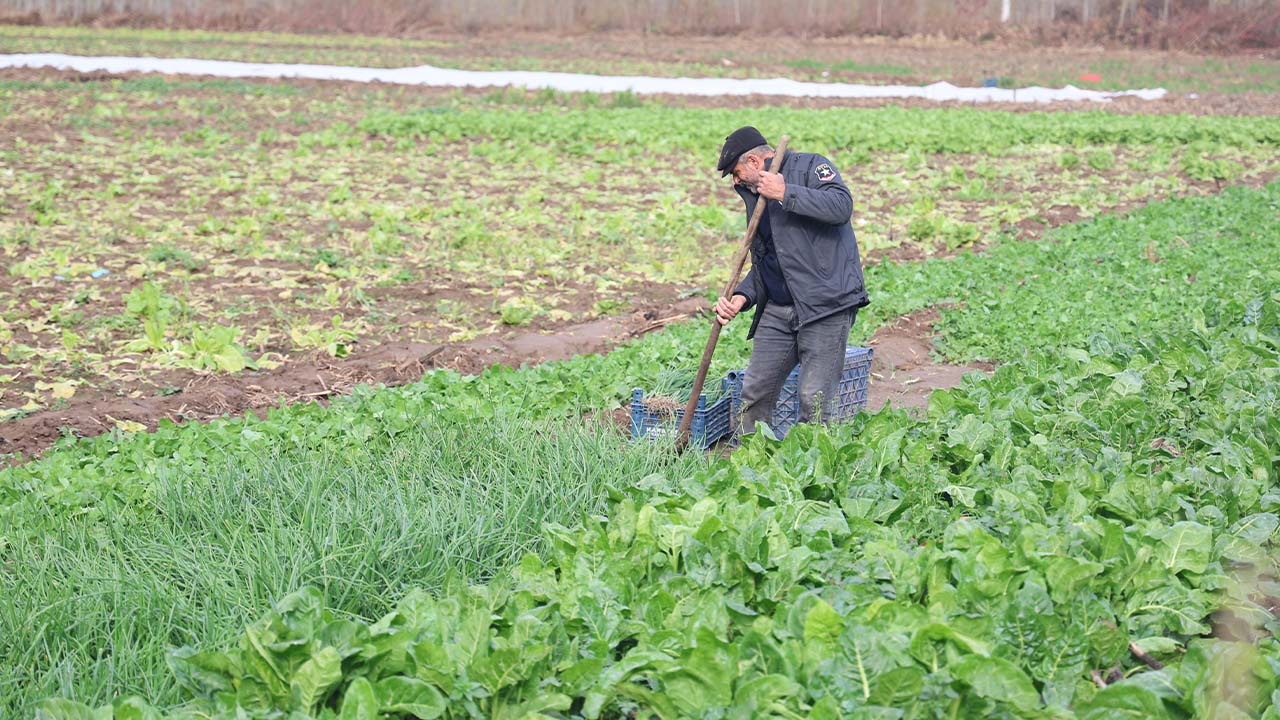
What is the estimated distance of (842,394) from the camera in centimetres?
655

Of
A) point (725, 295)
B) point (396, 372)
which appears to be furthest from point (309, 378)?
point (725, 295)

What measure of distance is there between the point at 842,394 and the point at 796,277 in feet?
3.50

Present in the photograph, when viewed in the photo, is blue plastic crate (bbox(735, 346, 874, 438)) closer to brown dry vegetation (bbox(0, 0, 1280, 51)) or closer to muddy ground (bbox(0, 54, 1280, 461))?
muddy ground (bbox(0, 54, 1280, 461))

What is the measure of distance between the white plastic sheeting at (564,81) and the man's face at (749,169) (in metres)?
21.3

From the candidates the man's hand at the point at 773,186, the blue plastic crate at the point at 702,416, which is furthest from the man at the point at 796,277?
the blue plastic crate at the point at 702,416

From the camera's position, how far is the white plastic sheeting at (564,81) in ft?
90.4

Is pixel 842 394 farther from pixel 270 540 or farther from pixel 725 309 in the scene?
pixel 270 540

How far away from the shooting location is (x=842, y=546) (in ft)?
12.0

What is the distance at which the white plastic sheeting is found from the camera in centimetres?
2755

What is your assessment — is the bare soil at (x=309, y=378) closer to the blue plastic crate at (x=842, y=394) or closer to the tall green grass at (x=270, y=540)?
the tall green grass at (x=270, y=540)

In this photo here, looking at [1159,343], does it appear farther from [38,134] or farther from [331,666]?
[38,134]

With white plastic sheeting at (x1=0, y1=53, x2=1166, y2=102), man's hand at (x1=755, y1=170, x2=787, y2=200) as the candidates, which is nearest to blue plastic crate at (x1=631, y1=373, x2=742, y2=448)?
man's hand at (x1=755, y1=170, x2=787, y2=200)

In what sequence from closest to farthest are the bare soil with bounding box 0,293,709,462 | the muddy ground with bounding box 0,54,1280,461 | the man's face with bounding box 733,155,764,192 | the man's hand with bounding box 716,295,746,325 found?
the man's face with bounding box 733,155,764,192, the man's hand with bounding box 716,295,746,325, the bare soil with bounding box 0,293,709,462, the muddy ground with bounding box 0,54,1280,461

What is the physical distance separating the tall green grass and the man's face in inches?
55.4
